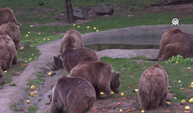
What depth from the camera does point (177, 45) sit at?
39.4 feet

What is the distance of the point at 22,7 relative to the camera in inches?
1123

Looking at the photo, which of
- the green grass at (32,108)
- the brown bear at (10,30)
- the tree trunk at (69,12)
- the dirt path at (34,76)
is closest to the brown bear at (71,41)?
the dirt path at (34,76)

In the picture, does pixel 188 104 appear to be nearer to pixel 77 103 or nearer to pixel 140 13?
pixel 77 103

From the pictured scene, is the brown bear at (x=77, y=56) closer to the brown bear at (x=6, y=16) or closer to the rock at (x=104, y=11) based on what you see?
the brown bear at (x=6, y=16)

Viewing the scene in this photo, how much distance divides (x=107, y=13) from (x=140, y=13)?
8.50 feet

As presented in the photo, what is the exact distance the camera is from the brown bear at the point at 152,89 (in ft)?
21.4

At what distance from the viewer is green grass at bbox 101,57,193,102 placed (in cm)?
793

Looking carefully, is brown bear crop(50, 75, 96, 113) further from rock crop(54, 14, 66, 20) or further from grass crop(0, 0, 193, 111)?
rock crop(54, 14, 66, 20)

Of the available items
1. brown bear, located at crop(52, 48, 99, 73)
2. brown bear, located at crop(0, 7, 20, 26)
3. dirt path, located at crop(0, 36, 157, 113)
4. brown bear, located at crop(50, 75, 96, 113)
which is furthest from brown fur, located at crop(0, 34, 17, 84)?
brown bear, located at crop(50, 75, 96, 113)

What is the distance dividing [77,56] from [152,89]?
11.4 ft

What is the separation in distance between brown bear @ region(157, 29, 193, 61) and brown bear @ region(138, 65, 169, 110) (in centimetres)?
559

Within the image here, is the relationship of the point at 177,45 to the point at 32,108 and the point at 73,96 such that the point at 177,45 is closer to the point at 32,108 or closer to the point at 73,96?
the point at 32,108

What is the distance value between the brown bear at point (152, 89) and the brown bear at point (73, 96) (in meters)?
1.06

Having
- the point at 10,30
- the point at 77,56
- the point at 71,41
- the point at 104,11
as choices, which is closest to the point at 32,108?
the point at 77,56
